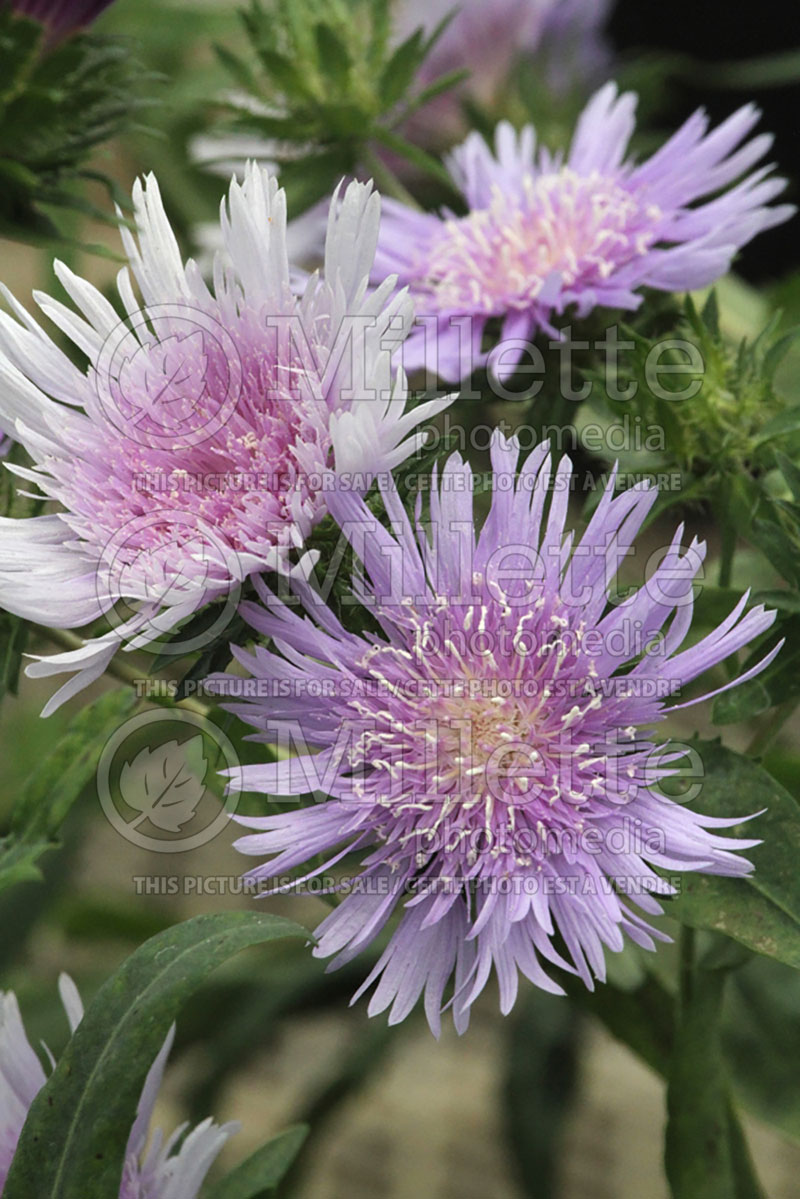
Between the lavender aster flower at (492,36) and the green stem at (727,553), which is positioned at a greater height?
the lavender aster flower at (492,36)

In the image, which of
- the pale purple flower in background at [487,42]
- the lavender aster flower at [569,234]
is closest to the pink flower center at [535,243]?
the lavender aster flower at [569,234]

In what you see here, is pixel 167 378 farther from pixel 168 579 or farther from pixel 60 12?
pixel 60 12

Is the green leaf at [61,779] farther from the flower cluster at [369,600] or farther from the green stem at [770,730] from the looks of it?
the green stem at [770,730]

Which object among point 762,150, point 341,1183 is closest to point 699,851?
point 762,150

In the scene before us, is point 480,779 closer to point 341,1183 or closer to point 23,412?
point 23,412

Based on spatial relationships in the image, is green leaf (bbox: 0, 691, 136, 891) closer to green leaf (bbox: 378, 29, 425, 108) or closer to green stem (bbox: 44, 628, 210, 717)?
green stem (bbox: 44, 628, 210, 717)

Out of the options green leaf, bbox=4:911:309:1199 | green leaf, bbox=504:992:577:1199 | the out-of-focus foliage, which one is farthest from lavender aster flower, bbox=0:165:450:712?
green leaf, bbox=504:992:577:1199
